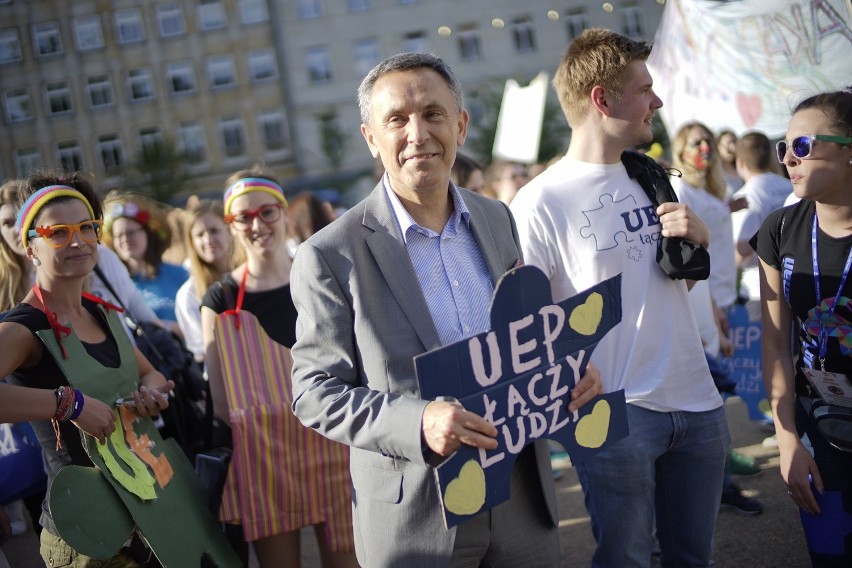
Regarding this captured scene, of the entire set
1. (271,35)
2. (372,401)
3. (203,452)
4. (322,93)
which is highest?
(271,35)

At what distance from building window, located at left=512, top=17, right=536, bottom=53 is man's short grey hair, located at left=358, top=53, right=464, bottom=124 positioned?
127ft

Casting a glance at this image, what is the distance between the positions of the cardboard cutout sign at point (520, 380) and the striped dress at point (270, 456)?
1.45 metres

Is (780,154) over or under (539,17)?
under

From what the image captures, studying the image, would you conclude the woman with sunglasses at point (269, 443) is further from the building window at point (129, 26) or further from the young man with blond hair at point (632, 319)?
the building window at point (129, 26)

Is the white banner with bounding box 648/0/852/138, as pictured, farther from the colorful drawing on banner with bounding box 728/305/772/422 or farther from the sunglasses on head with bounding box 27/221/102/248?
the sunglasses on head with bounding box 27/221/102/248

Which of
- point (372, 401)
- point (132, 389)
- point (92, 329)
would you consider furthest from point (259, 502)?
point (372, 401)

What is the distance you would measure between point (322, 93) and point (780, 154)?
38081mm

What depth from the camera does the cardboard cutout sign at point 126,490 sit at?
2535 millimetres

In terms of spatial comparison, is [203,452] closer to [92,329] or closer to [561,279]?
[92,329]

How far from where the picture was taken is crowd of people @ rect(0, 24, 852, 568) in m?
2.06

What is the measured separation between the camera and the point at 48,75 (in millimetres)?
41031

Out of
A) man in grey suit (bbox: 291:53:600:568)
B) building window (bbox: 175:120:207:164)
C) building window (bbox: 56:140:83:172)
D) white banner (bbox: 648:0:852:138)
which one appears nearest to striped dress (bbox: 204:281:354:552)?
man in grey suit (bbox: 291:53:600:568)

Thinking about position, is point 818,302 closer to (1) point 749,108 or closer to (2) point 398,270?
(2) point 398,270

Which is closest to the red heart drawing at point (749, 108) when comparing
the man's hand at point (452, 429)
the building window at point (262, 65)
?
the man's hand at point (452, 429)
